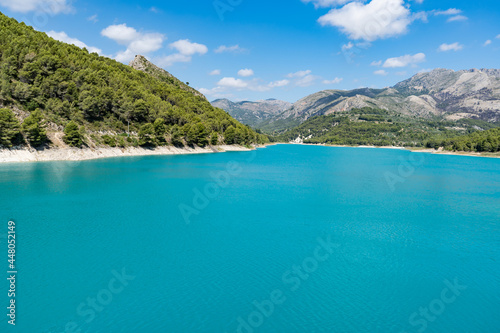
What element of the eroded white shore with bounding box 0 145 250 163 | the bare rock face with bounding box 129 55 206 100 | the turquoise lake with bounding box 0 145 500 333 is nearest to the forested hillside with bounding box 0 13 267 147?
the eroded white shore with bounding box 0 145 250 163

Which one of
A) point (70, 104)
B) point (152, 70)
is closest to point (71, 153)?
point (70, 104)

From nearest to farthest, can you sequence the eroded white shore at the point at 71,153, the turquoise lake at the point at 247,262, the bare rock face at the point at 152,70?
the turquoise lake at the point at 247,262
the eroded white shore at the point at 71,153
the bare rock face at the point at 152,70

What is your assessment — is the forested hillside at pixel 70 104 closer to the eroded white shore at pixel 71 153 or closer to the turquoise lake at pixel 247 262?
the eroded white shore at pixel 71 153

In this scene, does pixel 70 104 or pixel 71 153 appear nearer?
pixel 71 153

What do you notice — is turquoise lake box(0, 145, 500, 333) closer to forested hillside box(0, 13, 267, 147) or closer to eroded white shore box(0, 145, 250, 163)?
eroded white shore box(0, 145, 250, 163)

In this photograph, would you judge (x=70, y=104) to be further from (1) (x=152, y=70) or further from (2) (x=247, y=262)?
(1) (x=152, y=70)

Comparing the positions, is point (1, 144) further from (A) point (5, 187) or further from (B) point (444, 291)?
(B) point (444, 291)

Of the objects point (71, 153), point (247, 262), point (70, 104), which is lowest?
point (247, 262)

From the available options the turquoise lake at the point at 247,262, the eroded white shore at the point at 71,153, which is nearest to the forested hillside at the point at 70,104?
the eroded white shore at the point at 71,153
